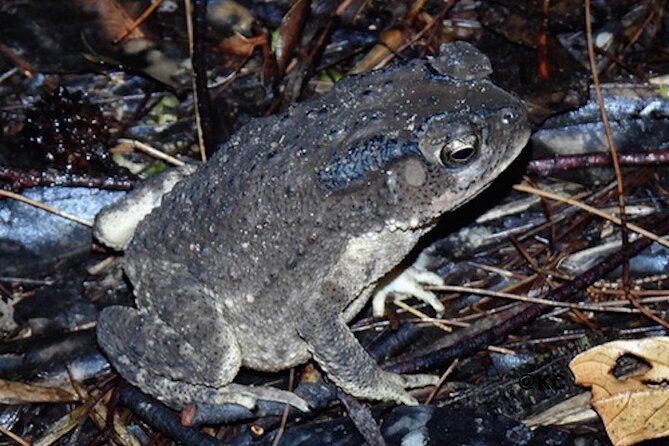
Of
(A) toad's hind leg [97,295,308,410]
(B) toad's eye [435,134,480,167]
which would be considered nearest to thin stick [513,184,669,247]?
(B) toad's eye [435,134,480,167]

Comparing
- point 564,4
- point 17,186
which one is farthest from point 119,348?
point 564,4

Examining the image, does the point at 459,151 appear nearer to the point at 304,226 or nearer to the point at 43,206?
the point at 304,226

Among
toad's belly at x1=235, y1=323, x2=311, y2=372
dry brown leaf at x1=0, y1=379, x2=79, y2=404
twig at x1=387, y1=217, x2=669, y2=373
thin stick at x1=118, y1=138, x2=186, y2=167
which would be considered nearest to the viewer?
toad's belly at x1=235, y1=323, x2=311, y2=372

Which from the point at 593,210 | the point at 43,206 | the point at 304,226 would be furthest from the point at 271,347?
the point at 593,210

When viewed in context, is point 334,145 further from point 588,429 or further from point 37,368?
point 37,368

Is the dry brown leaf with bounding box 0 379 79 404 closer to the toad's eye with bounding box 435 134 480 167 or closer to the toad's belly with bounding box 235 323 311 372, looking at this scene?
the toad's belly with bounding box 235 323 311 372

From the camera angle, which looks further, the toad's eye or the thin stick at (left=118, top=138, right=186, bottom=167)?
the thin stick at (left=118, top=138, right=186, bottom=167)

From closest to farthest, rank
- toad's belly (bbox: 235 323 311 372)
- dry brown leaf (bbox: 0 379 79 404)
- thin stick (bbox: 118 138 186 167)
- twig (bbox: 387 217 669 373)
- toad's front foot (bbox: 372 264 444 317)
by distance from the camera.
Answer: toad's belly (bbox: 235 323 311 372) → twig (bbox: 387 217 669 373) → dry brown leaf (bbox: 0 379 79 404) → toad's front foot (bbox: 372 264 444 317) → thin stick (bbox: 118 138 186 167)

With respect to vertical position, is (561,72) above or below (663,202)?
above
